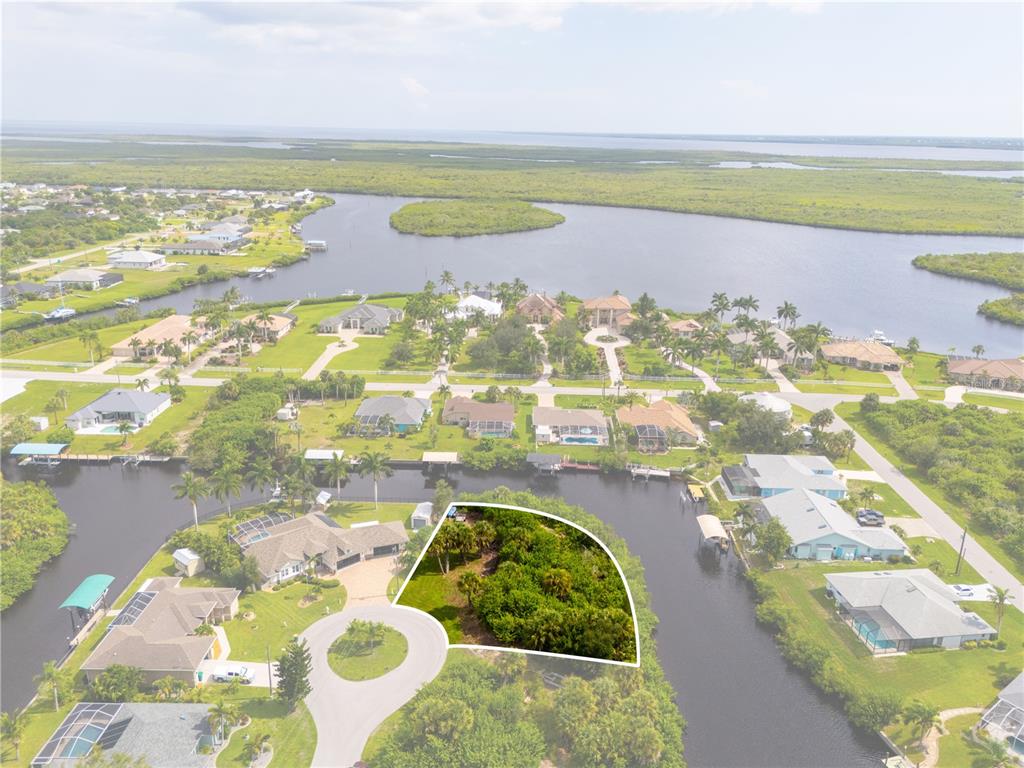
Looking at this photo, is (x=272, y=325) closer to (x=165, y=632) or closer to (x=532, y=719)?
(x=165, y=632)

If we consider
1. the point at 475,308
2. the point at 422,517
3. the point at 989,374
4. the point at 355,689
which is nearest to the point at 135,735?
the point at 355,689

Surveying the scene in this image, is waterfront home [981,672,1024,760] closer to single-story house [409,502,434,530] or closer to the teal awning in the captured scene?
single-story house [409,502,434,530]

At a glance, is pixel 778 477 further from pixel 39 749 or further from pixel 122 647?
pixel 39 749

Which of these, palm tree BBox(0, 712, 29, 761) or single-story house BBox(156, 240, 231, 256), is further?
single-story house BBox(156, 240, 231, 256)

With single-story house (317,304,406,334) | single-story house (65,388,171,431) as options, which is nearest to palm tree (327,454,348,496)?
single-story house (65,388,171,431)

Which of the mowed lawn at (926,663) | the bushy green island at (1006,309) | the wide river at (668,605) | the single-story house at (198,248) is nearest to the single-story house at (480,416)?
the wide river at (668,605)
